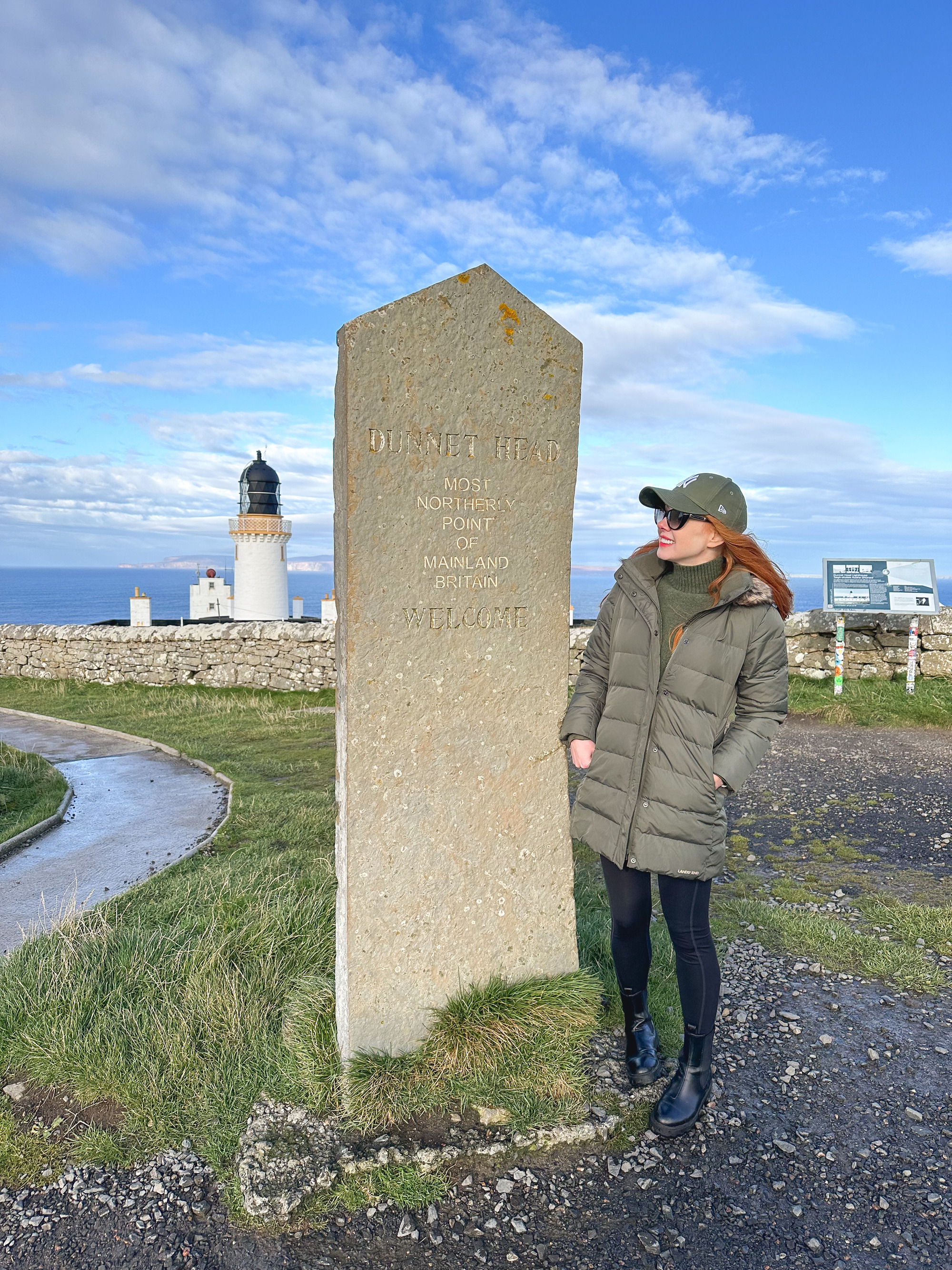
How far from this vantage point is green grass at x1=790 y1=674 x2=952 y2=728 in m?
10.3

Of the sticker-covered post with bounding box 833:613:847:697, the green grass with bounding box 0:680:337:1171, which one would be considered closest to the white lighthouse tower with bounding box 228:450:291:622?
the sticker-covered post with bounding box 833:613:847:697

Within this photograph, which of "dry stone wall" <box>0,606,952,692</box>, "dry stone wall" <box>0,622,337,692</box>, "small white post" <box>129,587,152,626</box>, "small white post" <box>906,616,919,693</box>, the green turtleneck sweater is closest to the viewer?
the green turtleneck sweater

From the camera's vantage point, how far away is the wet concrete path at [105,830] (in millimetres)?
5418

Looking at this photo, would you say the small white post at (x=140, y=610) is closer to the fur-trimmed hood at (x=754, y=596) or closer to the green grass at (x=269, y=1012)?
the green grass at (x=269, y=1012)

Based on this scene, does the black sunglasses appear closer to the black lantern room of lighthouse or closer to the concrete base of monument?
the concrete base of monument

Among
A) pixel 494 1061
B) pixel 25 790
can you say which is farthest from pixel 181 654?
pixel 494 1061

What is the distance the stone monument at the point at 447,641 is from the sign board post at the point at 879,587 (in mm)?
9810

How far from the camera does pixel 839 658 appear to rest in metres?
11.5

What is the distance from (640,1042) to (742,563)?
1.93 meters

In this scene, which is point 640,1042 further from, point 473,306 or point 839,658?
point 839,658

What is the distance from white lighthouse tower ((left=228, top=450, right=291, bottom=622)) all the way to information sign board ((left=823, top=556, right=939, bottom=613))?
91.3 ft

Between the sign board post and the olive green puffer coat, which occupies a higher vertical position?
the sign board post

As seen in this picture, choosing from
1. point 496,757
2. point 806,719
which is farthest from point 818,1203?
point 806,719

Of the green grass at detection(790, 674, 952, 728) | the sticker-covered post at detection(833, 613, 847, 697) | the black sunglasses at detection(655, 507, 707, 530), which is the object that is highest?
the black sunglasses at detection(655, 507, 707, 530)
